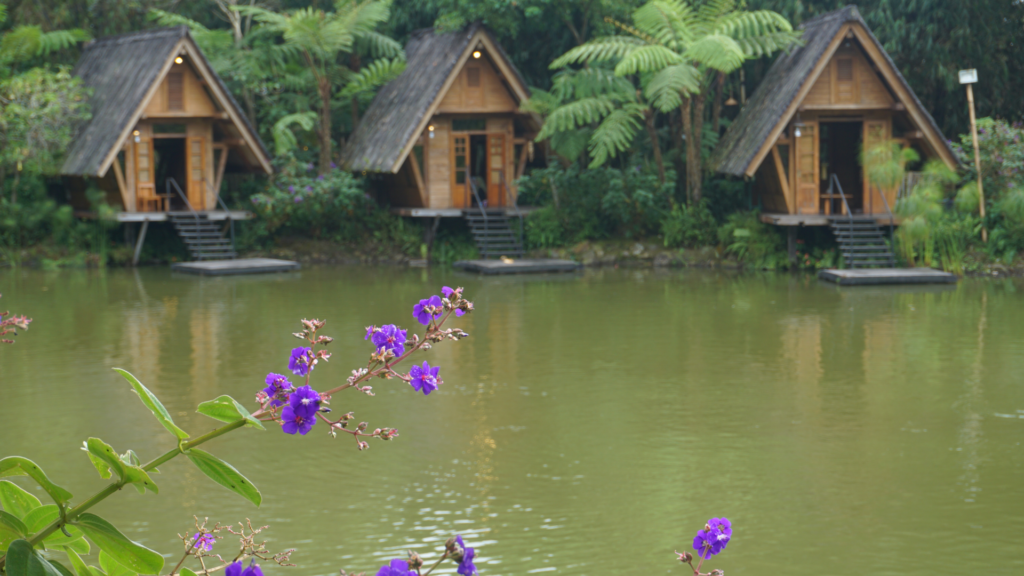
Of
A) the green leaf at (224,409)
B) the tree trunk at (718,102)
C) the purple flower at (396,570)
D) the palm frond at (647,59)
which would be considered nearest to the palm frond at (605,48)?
the palm frond at (647,59)

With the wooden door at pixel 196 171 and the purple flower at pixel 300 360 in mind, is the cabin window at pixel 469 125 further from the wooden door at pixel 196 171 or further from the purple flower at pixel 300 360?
the purple flower at pixel 300 360

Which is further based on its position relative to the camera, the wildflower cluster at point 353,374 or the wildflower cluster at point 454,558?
the wildflower cluster at point 353,374

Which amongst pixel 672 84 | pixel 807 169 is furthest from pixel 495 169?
pixel 807 169

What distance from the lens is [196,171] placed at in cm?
2348

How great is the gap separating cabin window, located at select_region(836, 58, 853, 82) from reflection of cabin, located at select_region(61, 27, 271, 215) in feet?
35.7

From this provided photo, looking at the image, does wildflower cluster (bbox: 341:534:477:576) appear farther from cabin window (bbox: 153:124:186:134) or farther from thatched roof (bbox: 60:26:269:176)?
cabin window (bbox: 153:124:186:134)

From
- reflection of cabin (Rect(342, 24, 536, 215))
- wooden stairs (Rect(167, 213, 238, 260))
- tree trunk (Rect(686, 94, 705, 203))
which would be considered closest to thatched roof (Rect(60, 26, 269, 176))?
wooden stairs (Rect(167, 213, 238, 260))

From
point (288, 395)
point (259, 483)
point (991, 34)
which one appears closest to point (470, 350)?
point (259, 483)

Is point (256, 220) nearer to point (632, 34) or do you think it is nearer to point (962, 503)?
point (632, 34)

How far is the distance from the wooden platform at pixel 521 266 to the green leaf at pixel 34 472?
18592 mm

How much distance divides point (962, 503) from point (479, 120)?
706 inches

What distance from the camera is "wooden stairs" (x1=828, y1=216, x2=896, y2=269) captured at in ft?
64.6

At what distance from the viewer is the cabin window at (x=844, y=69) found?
69.2ft

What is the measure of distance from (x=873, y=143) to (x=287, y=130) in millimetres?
10996
